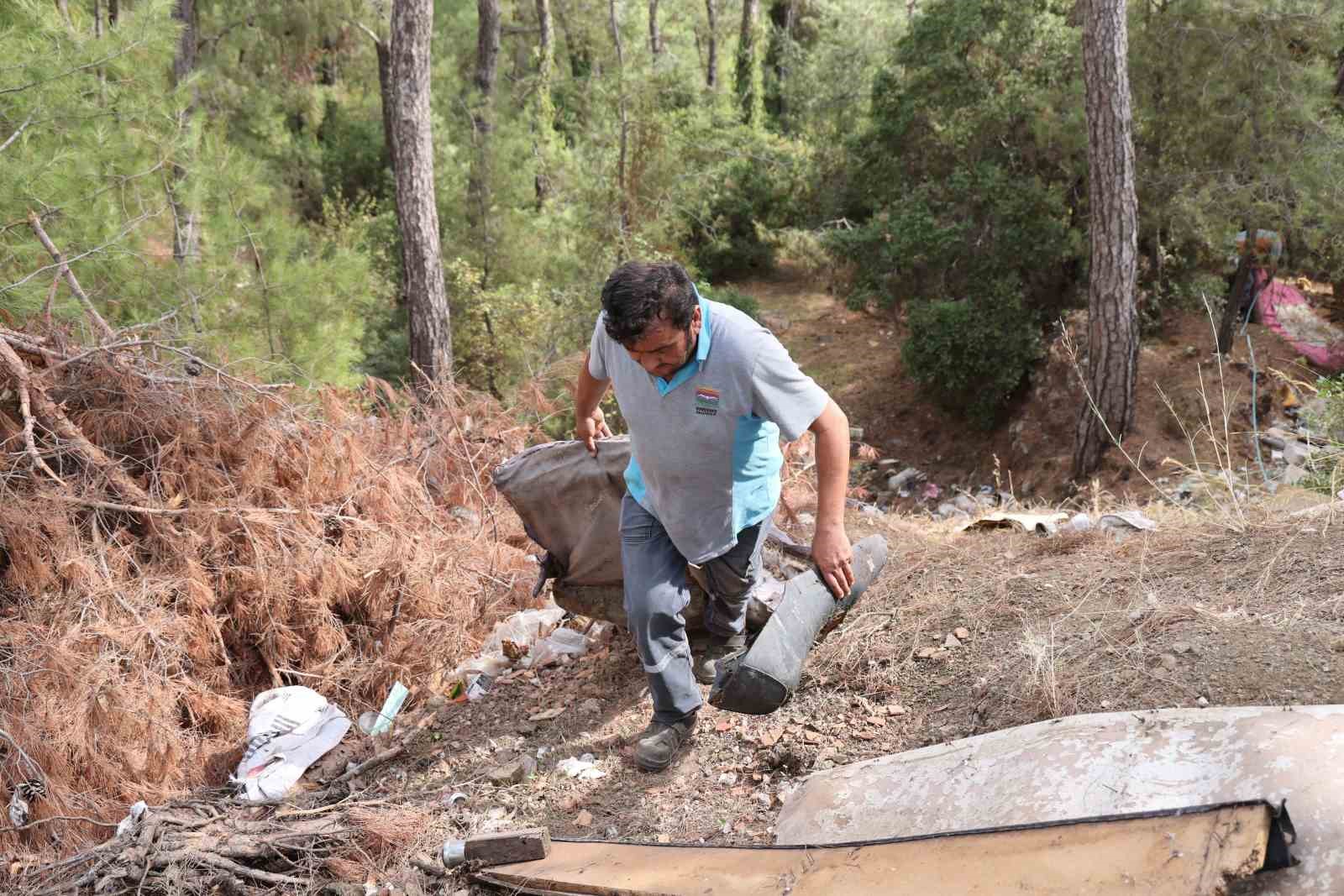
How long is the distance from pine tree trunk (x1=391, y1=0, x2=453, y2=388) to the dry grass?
11.7 ft

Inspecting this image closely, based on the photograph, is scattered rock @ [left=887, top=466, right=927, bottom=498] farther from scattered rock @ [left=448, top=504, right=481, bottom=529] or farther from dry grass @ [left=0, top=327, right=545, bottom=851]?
dry grass @ [left=0, top=327, right=545, bottom=851]

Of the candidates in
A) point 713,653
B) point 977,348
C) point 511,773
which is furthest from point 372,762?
point 977,348

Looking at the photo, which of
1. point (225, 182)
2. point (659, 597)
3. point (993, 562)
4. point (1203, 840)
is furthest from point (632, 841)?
point (225, 182)

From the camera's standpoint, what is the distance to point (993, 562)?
3896 mm

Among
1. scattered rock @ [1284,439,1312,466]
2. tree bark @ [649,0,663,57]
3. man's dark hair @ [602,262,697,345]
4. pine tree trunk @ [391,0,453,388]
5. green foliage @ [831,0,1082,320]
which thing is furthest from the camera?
tree bark @ [649,0,663,57]

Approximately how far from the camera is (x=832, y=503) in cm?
248

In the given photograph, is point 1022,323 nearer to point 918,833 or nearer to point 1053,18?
point 1053,18

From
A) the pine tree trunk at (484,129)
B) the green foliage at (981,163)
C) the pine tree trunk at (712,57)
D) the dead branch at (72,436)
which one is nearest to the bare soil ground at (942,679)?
the dead branch at (72,436)

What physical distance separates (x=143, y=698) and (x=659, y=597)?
2015mm

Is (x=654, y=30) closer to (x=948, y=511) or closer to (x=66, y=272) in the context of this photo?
(x=948, y=511)

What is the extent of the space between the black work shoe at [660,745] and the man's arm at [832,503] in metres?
0.71

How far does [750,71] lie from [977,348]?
11.3 m

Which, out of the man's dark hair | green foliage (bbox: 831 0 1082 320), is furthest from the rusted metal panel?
green foliage (bbox: 831 0 1082 320)

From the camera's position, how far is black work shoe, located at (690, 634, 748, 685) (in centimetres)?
316
